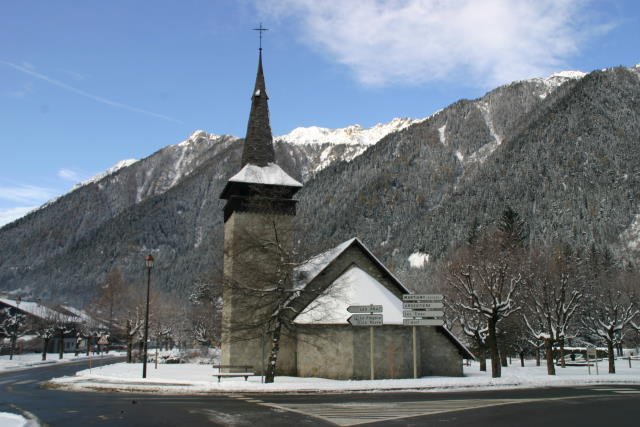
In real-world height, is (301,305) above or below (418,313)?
above

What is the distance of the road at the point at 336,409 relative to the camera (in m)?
15.3

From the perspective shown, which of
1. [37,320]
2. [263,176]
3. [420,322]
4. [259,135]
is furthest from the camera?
[37,320]

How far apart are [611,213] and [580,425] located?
479ft

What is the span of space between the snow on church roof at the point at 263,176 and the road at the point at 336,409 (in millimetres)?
18590

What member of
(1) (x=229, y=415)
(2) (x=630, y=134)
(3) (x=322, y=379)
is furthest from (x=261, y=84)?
(2) (x=630, y=134)

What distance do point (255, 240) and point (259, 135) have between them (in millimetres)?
11889

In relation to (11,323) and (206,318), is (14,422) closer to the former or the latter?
(206,318)

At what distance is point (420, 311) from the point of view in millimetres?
32531

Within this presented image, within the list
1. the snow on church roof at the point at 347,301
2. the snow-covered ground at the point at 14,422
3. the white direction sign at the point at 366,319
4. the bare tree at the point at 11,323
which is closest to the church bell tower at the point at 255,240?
the snow on church roof at the point at 347,301

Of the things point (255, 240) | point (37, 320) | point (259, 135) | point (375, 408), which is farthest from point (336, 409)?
point (37, 320)

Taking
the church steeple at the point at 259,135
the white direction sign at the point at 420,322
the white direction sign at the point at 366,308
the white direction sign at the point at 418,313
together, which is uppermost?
the church steeple at the point at 259,135

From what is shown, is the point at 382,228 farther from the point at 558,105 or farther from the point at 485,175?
the point at 558,105

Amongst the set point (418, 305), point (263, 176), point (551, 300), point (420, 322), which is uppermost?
point (263, 176)

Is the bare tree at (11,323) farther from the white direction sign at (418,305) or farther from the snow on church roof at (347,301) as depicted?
the white direction sign at (418,305)
